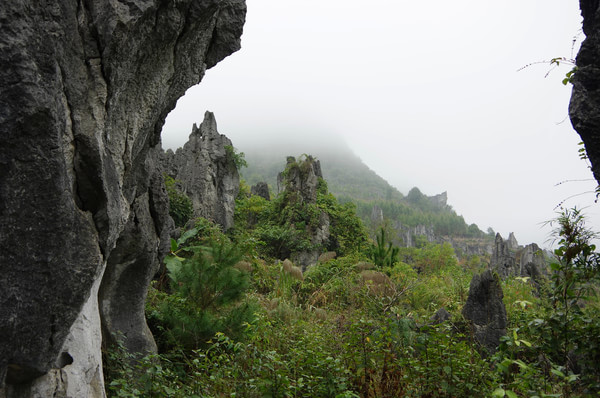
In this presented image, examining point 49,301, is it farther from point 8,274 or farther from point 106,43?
point 106,43

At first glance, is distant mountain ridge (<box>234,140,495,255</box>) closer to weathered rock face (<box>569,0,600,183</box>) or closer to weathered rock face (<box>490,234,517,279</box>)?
weathered rock face (<box>490,234,517,279</box>)

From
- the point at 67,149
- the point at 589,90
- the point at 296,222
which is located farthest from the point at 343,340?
the point at 296,222

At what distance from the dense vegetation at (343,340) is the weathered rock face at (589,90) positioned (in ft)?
1.91

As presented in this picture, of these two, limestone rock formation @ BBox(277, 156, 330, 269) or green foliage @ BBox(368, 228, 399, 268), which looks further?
limestone rock formation @ BBox(277, 156, 330, 269)

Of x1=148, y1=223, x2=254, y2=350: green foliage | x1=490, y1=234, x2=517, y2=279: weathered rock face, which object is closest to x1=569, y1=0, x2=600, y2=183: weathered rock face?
x1=148, y1=223, x2=254, y2=350: green foliage

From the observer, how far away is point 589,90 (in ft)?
9.65

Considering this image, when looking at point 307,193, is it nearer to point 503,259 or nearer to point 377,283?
point 377,283

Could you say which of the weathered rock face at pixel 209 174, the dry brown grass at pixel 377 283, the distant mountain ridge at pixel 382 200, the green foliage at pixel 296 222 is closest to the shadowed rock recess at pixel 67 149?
the dry brown grass at pixel 377 283

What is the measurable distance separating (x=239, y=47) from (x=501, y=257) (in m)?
32.8

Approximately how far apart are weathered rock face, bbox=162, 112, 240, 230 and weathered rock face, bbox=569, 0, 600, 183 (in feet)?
51.5

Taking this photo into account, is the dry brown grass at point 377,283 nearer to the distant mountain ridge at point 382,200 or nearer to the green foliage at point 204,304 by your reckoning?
the green foliage at point 204,304

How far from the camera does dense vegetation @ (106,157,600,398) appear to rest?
2953 mm

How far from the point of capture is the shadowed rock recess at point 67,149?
6.28 feet

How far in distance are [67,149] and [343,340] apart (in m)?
3.86
